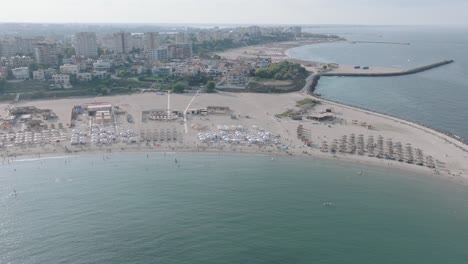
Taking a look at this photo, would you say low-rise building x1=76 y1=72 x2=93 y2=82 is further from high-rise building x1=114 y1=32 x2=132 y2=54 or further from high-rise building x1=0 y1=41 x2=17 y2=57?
high-rise building x1=114 y1=32 x2=132 y2=54

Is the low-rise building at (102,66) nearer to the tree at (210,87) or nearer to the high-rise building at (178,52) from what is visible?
the high-rise building at (178,52)

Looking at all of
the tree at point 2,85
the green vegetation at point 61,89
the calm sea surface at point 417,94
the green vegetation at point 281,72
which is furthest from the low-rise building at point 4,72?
the calm sea surface at point 417,94

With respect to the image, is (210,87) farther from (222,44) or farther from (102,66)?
(222,44)

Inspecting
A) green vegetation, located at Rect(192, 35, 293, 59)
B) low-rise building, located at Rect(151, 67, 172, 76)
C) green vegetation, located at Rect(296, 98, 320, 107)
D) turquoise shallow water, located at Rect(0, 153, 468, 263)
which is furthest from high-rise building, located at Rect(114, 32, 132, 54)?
turquoise shallow water, located at Rect(0, 153, 468, 263)

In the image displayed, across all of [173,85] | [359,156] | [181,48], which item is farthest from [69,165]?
[181,48]

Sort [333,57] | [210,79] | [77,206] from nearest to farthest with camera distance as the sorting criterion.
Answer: [77,206] → [210,79] → [333,57]

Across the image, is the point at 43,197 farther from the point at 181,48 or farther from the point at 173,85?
the point at 181,48

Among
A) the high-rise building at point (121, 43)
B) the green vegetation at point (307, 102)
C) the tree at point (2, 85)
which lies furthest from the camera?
the high-rise building at point (121, 43)
